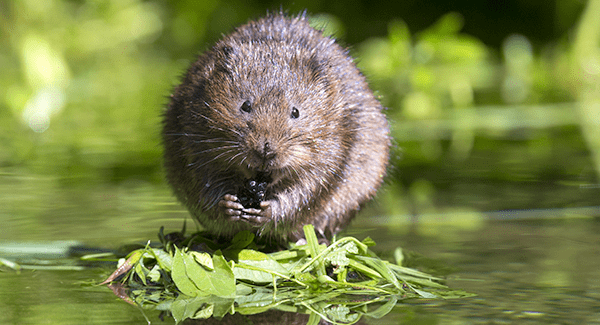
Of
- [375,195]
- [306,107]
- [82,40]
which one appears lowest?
[375,195]

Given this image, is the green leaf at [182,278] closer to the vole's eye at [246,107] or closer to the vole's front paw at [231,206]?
the vole's front paw at [231,206]

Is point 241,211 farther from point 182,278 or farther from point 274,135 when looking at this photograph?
point 182,278

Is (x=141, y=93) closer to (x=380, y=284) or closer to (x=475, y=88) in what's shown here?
(x=475, y=88)

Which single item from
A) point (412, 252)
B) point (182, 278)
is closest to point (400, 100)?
point (412, 252)

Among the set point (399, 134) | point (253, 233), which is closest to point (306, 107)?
point (253, 233)

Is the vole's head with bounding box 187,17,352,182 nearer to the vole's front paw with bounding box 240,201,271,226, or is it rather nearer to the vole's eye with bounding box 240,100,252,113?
the vole's eye with bounding box 240,100,252,113
